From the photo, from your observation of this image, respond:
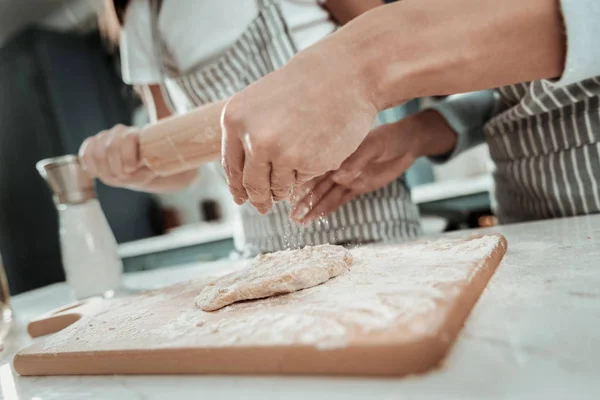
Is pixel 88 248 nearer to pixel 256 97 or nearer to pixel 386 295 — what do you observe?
pixel 256 97

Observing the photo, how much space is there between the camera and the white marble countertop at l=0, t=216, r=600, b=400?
31cm

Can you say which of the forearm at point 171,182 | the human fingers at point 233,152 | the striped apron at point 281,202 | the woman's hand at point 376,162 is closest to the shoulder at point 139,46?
the striped apron at point 281,202

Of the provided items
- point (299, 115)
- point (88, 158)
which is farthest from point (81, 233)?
point (299, 115)

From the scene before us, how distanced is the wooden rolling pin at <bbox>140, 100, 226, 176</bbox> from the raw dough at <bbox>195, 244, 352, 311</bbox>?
250 millimetres

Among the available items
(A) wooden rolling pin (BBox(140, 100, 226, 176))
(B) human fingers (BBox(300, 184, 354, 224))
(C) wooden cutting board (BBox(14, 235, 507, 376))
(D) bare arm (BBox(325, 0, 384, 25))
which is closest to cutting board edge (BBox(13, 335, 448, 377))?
(C) wooden cutting board (BBox(14, 235, 507, 376))

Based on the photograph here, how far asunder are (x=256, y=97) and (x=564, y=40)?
34 cm

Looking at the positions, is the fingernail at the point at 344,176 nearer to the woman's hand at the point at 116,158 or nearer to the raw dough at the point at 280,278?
the raw dough at the point at 280,278

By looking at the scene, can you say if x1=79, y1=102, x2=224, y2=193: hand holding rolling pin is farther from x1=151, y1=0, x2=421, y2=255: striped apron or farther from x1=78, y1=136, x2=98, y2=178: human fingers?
x1=151, y1=0, x2=421, y2=255: striped apron

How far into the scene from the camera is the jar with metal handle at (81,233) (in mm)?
990

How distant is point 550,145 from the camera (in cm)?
86

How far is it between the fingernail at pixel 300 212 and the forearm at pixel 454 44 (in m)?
0.36

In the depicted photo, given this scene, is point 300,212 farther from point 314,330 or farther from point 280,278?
point 314,330

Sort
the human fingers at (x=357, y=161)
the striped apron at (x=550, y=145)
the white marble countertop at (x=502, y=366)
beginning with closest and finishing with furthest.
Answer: the white marble countertop at (x=502, y=366) → the striped apron at (x=550, y=145) → the human fingers at (x=357, y=161)

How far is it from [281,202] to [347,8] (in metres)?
0.44
